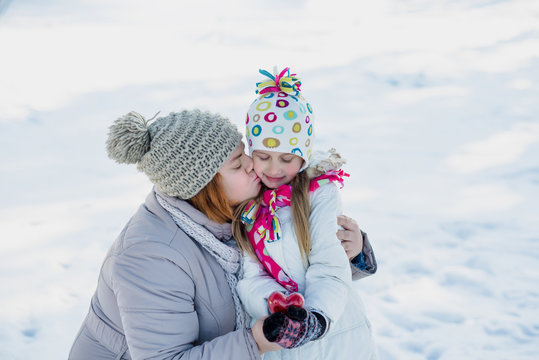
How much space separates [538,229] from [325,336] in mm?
4081

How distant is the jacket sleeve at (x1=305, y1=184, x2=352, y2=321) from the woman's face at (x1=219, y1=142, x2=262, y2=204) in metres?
0.25

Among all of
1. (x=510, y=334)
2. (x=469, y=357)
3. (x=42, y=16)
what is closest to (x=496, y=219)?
(x=510, y=334)

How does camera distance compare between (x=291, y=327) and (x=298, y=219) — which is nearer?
(x=291, y=327)

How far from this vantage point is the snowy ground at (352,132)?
381 cm

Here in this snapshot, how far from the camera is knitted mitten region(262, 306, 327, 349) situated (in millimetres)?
1570

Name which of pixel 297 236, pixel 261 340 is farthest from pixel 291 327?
pixel 297 236

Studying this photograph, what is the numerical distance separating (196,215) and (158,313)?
0.37 m

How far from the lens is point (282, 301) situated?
5.62 feet

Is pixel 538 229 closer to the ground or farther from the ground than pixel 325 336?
closer to the ground

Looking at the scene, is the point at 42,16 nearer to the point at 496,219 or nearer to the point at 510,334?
the point at 496,219

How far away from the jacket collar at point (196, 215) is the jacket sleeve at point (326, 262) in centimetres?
34

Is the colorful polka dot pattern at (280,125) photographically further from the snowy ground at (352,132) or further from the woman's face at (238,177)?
the snowy ground at (352,132)

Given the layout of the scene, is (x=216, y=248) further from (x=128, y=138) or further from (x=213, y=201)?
(x=128, y=138)

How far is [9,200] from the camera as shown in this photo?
546cm
